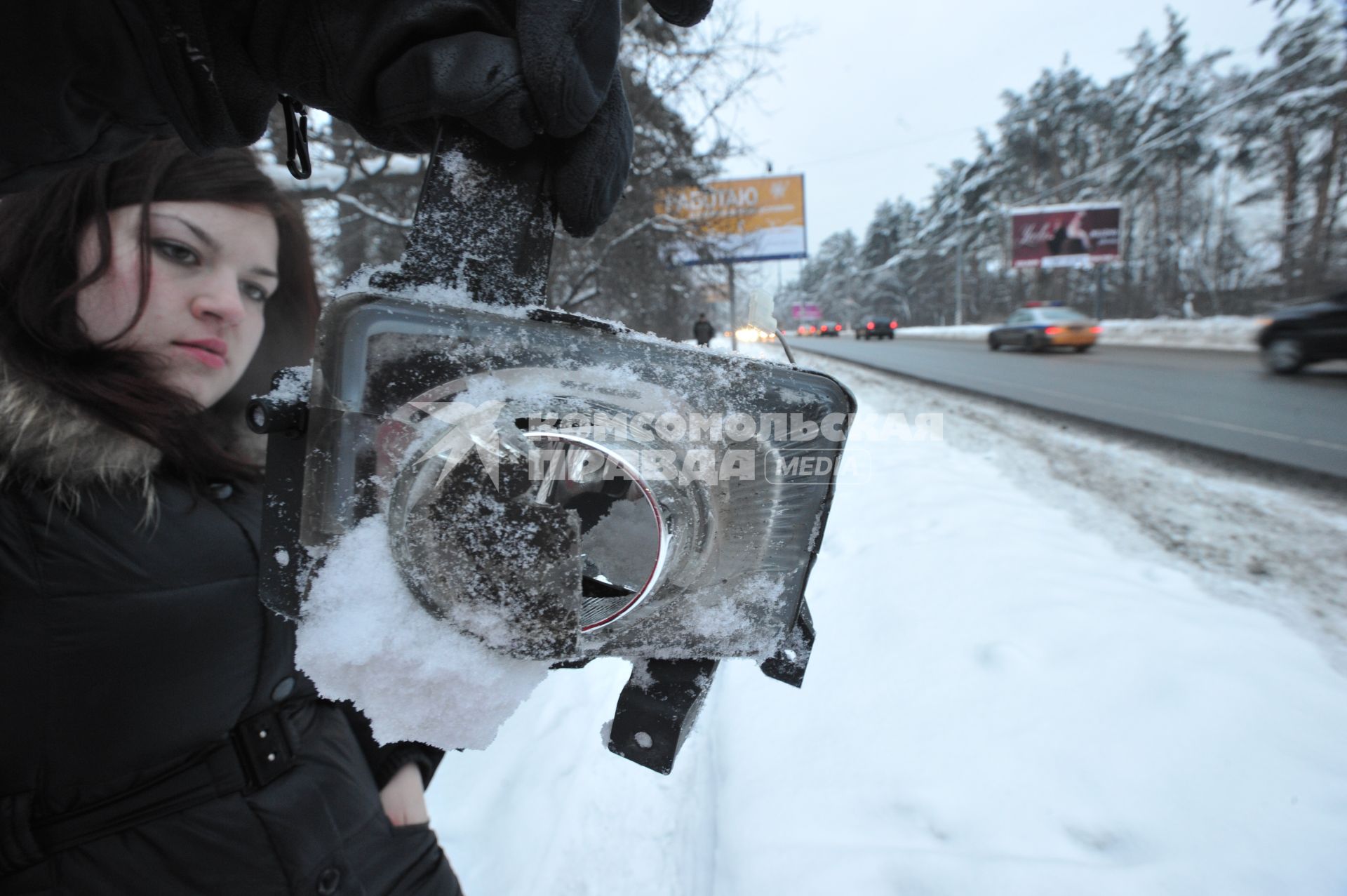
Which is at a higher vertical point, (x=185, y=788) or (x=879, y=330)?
(x=879, y=330)

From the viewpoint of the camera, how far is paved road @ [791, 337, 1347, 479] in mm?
4902

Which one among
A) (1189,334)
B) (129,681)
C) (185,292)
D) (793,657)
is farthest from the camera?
(1189,334)

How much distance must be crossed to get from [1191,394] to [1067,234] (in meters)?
25.8

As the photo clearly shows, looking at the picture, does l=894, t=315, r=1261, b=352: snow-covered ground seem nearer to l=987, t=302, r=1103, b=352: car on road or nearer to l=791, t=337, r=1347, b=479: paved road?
l=791, t=337, r=1347, b=479: paved road

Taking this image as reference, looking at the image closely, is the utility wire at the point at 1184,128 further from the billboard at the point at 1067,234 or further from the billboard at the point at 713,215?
the billboard at the point at 713,215

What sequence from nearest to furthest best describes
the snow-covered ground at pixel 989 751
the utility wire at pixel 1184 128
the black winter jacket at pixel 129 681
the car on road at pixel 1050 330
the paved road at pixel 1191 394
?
the black winter jacket at pixel 129 681, the snow-covered ground at pixel 989 751, the paved road at pixel 1191 394, the car on road at pixel 1050 330, the utility wire at pixel 1184 128

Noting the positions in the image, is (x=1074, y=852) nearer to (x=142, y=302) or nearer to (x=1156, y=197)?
(x=142, y=302)

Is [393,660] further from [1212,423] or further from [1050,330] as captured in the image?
[1050,330]

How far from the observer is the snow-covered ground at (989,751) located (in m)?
1.41

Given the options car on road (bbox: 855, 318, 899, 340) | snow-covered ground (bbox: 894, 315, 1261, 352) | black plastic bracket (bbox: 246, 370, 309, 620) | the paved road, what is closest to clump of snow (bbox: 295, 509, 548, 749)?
black plastic bracket (bbox: 246, 370, 309, 620)

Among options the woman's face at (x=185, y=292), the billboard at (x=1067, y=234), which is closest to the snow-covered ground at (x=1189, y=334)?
the billboard at (x=1067, y=234)

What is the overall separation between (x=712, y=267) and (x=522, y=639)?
7935 mm

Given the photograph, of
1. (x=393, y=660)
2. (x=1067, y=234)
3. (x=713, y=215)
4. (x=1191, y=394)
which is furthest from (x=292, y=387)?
(x=1067, y=234)

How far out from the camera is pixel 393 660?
0.47 meters
